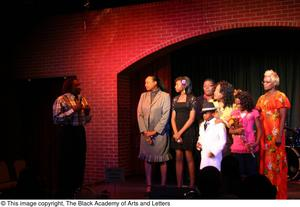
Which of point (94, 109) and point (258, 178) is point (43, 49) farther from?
point (258, 178)

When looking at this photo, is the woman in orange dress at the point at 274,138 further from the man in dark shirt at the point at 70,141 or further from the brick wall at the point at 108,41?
the man in dark shirt at the point at 70,141

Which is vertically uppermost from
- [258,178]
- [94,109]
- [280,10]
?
[280,10]

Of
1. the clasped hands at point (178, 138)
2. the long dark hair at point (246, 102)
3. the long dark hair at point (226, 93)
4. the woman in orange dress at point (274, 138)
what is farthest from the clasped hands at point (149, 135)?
the woman in orange dress at point (274, 138)

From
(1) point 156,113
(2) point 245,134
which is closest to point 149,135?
(1) point 156,113

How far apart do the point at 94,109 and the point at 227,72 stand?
9.45ft

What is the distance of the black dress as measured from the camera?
7656 millimetres

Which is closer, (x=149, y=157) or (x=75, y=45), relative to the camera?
(x=149, y=157)

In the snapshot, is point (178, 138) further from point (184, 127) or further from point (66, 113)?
point (66, 113)

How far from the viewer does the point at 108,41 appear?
9.56m

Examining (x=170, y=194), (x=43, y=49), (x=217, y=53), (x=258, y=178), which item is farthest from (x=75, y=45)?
(x=258, y=178)

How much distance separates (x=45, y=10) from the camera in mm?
10008

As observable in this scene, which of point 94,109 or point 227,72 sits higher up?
point 227,72

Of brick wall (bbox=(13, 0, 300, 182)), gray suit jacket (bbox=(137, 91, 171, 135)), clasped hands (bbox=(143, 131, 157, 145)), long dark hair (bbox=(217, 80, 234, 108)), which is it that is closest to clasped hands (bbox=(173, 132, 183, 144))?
gray suit jacket (bbox=(137, 91, 171, 135))

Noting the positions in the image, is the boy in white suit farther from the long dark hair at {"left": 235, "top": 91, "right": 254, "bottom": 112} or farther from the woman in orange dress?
the woman in orange dress
